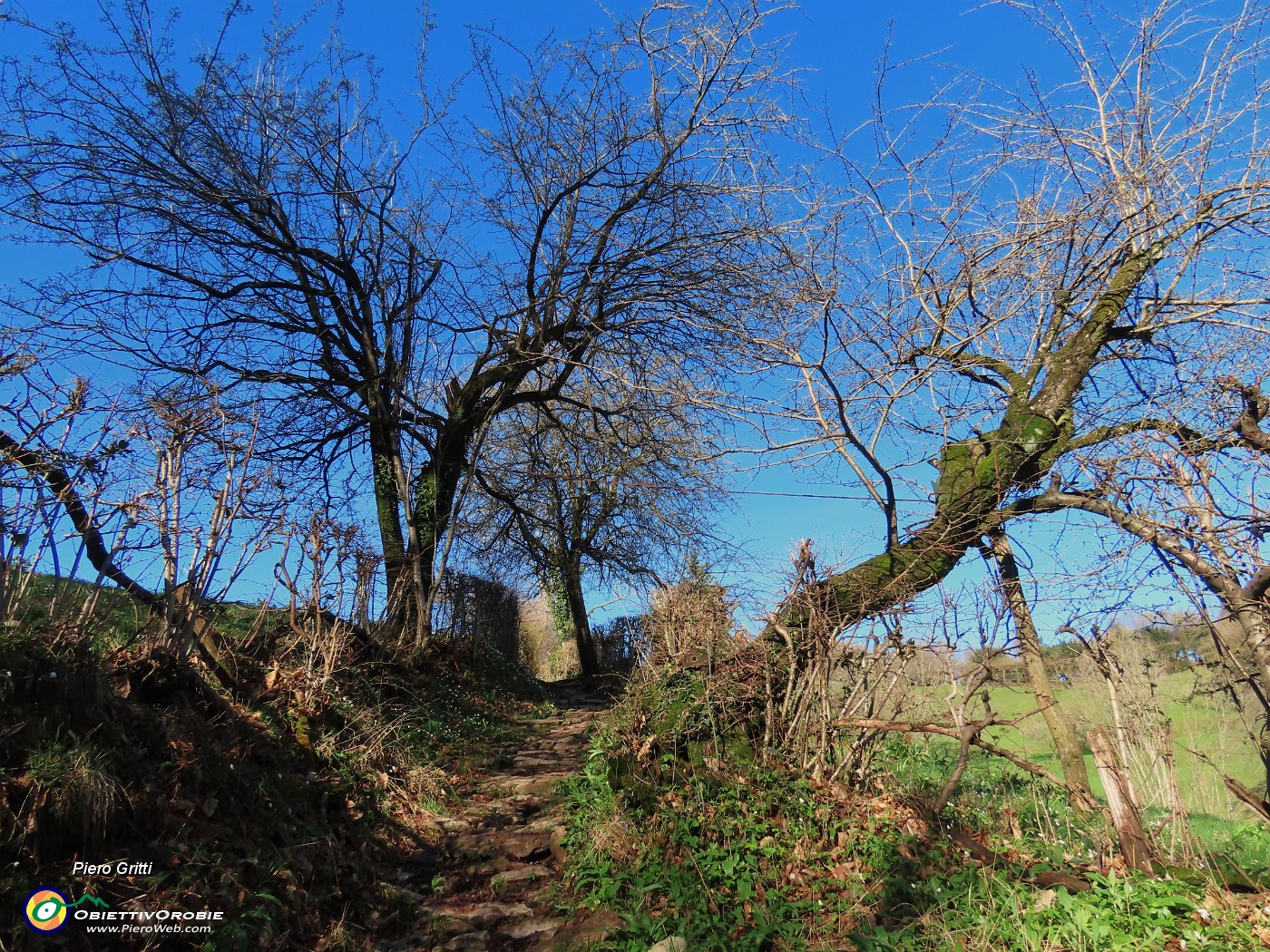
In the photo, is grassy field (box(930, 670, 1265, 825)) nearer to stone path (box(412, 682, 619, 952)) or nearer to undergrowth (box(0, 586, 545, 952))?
stone path (box(412, 682, 619, 952))

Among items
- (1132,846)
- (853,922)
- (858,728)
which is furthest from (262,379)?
(1132,846)

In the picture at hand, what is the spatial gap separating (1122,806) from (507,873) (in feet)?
12.5

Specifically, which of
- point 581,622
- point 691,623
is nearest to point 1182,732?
point 691,623

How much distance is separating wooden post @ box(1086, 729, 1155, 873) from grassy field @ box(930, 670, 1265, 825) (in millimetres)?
181

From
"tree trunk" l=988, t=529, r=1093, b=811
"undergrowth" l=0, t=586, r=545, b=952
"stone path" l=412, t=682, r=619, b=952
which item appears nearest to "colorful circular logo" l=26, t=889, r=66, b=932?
"undergrowth" l=0, t=586, r=545, b=952

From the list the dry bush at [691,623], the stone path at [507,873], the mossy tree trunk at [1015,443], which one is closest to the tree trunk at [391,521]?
the stone path at [507,873]

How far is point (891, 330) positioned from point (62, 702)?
7.16 metres

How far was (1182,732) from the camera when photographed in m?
7.13

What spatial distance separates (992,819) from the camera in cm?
521

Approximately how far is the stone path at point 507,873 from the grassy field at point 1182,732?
2893 millimetres

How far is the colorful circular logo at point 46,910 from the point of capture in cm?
306

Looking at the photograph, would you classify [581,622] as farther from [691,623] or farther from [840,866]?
[840,866]

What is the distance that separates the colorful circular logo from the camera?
3062mm

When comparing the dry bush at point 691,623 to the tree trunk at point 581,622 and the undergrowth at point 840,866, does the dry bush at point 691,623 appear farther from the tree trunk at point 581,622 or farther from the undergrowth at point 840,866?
the tree trunk at point 581,622
